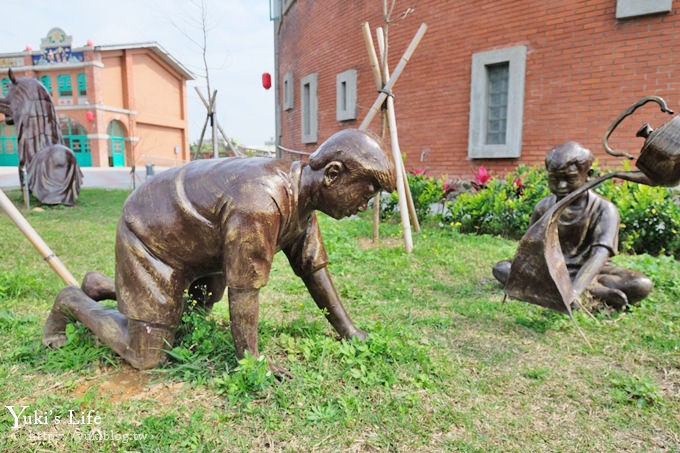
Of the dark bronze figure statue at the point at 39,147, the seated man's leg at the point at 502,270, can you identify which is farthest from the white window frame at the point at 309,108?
the seated man's leg at the point at 502,270

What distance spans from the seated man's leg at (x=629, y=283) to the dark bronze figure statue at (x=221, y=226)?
2358 mm

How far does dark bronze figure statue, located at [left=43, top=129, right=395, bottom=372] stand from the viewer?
6.89 feet

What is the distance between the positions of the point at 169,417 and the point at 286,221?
1.01 m

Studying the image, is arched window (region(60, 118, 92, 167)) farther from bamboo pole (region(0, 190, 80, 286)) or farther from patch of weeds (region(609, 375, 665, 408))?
patch of weeds (region(609, 375, 665, 408))

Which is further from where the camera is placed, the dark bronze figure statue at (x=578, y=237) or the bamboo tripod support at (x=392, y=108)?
the bamboo tripod support at (x=392, y=108)

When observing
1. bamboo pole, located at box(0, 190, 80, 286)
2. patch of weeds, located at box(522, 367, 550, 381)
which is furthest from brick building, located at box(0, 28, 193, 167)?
patch of weeds, located at box(522, 367, 550, 381)

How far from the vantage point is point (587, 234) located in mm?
3512

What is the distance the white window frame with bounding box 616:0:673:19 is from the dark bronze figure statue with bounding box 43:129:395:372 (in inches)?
257

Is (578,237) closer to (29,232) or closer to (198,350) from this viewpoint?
(198,350)

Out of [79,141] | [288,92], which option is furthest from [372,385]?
[79,141]

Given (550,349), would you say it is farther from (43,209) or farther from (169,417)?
(43,209)

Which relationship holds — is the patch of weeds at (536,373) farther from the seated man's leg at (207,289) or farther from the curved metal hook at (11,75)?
the curved metal hook at (11,75)

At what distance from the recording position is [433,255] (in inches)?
215

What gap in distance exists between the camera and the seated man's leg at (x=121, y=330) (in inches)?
91.0
